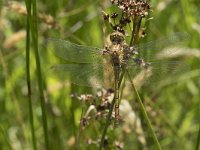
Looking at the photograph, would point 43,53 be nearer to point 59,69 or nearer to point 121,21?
point 59,69

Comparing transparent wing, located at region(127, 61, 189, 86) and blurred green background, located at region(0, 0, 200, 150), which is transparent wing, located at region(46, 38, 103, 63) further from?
blurred green background, located at region(0, 0, 200, 150)

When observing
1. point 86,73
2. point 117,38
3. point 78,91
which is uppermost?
point 117,38

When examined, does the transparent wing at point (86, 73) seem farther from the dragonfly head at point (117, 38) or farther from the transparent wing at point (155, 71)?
the dragonfly head at point (117, 38)

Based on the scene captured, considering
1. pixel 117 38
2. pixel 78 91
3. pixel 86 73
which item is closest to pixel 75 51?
pixel 86 73

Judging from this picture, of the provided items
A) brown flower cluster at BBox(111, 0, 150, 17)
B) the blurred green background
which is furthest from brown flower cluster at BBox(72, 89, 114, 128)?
the blurred green background

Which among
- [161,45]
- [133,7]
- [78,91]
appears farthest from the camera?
[78,91]

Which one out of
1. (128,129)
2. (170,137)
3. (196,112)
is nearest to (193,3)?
(196,112)

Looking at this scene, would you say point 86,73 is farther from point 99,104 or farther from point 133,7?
point 133,7
